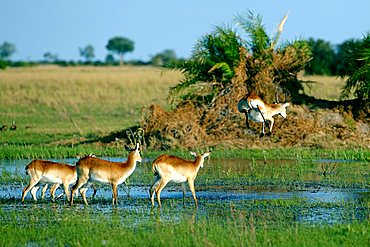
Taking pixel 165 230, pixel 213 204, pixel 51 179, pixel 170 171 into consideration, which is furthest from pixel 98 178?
pixel 165 230

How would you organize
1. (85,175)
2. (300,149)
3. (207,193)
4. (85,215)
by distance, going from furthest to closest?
(300,149), (207,193), (85,175), (85,215)

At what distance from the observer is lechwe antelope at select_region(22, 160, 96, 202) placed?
46.1 feet

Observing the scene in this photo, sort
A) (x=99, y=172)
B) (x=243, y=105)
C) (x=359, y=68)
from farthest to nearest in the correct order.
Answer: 1. (x=359, y=68)
2. (x=243, y=105)
3. (x=99, y=172)

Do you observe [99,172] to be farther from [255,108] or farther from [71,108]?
[71,108]

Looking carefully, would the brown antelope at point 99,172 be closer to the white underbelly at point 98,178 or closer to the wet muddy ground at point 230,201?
the white underbelly at point 98,178


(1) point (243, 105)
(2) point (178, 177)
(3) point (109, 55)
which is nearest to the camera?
(2) point (178, 177)

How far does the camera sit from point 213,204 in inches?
538

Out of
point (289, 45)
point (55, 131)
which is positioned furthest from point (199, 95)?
point (55, 131)

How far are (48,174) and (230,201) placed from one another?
10.2ft

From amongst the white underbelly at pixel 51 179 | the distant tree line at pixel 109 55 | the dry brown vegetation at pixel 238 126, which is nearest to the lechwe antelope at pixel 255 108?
the white underbelly at pixel 51 179

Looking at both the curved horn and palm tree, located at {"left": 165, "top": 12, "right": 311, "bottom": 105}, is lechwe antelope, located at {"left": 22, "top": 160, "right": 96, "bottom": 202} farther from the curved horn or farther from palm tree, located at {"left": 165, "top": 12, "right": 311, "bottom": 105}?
palm tree, located at {"left": 165, "top": 12, "right": 311, "bottom": 105}

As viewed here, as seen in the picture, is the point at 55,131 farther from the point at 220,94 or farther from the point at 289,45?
the point at 289,45

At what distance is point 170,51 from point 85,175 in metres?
117

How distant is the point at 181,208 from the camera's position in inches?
527
